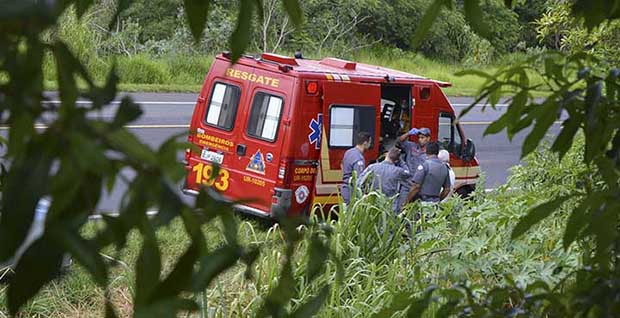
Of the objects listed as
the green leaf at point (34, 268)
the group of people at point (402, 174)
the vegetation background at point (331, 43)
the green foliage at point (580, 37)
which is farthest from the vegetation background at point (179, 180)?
the vegetation background at point (331, 43)

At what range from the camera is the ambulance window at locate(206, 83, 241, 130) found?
11438 millimetres

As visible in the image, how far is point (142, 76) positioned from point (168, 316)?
22461mm

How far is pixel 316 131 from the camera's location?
36.5ft

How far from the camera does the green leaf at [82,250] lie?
3.09ft

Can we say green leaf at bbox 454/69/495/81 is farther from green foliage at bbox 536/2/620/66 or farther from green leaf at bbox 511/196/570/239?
green foliage at bbox 536/2/620/66

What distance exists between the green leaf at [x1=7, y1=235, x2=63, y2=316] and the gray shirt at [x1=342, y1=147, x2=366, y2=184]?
9.68 m

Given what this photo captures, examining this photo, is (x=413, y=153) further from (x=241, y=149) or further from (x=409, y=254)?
(x=409, y=254)

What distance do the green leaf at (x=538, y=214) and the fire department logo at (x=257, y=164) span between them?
9.15 metres

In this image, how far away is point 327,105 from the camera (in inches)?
440

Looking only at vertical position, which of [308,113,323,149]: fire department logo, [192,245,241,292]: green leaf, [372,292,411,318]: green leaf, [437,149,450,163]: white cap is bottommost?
[437,149,450,163]: white cap

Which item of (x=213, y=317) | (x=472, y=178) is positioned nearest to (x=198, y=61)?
(x=472, y=178)

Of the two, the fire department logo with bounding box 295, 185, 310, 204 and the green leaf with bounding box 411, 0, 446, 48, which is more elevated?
the green leaf with bounding box 411, 0, 446, 48

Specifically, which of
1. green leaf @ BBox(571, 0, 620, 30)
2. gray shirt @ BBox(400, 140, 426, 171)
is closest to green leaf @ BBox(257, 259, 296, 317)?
green leaf @ BBox(571, 0, 620, 30)

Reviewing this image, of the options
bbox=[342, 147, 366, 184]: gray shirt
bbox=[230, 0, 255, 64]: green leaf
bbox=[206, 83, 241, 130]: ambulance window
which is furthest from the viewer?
bbox=[206, 83, 241, 130]: ambulance window
